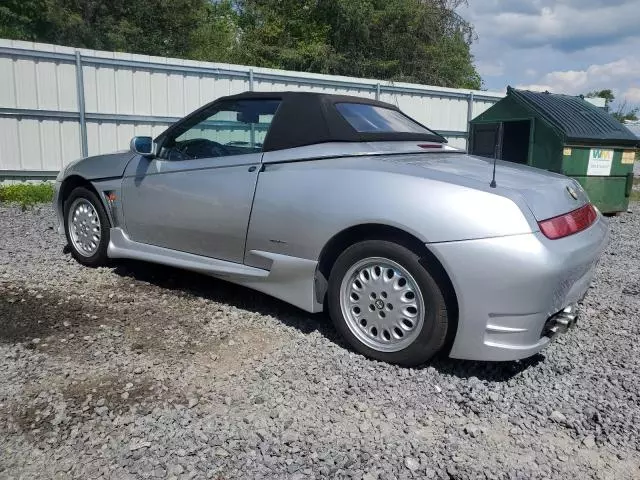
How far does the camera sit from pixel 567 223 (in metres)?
2.88

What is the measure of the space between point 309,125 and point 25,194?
22.9 feet

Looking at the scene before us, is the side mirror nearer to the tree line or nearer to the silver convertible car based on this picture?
the silver convertible car

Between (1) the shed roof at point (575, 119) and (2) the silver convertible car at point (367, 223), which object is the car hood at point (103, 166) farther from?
(1) the shed roof at point (575, 119)

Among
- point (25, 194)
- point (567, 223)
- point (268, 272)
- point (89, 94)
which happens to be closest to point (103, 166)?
point (268, 272)

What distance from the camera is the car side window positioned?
12.4 feet

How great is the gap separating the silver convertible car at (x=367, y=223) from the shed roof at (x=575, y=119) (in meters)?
4.37

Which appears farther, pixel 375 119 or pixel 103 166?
pixel 103 166

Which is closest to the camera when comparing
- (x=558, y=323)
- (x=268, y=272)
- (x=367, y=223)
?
(x=558, y=323)

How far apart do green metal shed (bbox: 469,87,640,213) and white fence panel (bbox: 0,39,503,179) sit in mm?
4358

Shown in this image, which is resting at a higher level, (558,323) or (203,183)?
(203,183)

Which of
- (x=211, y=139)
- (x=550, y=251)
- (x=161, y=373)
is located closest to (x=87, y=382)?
(x=161, y=373)

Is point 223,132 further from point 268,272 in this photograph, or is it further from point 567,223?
point 567,223


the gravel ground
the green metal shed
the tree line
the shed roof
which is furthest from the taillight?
the tree line

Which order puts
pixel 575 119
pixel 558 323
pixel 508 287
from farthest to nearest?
pixel 575 119
pixel 558 323
pixel 508 287
